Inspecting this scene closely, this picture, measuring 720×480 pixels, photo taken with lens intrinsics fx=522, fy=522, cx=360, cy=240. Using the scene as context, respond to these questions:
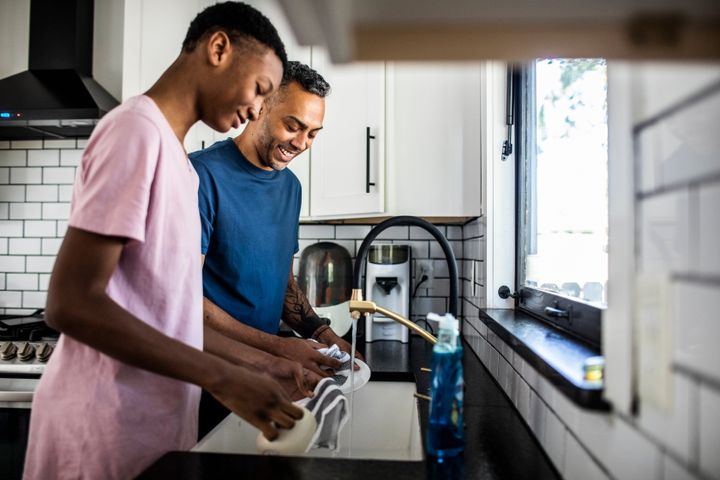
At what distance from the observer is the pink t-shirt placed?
0.72 meters

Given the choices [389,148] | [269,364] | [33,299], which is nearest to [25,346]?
[33,299]

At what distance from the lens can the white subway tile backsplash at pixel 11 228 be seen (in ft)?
7.61

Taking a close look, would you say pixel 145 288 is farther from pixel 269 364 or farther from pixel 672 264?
pixel 672 264

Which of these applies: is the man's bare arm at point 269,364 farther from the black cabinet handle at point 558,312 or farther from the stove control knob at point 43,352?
the stove control knob at point 43,352

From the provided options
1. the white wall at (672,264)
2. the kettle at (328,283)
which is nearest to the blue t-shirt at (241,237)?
the kettle at (328,283)

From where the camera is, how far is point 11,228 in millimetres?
2322

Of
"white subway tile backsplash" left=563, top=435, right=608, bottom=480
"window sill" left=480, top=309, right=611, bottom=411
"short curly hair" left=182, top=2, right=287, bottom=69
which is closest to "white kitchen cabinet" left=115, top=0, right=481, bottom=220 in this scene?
"window sill" left=480, top=309, right=611, bottom=411

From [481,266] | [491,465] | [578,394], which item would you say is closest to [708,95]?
[578,394]

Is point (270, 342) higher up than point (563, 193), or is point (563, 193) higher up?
point (563, 193)

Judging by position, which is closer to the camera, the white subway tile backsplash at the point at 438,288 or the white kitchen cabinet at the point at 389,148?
the white kitchen cabinet at the point at 389,148

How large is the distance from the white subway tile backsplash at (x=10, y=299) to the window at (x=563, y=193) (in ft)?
6.99

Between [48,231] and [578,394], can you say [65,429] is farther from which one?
[48,231]

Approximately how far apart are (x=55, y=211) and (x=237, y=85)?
1.85 m

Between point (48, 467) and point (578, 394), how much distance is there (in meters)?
0.77
